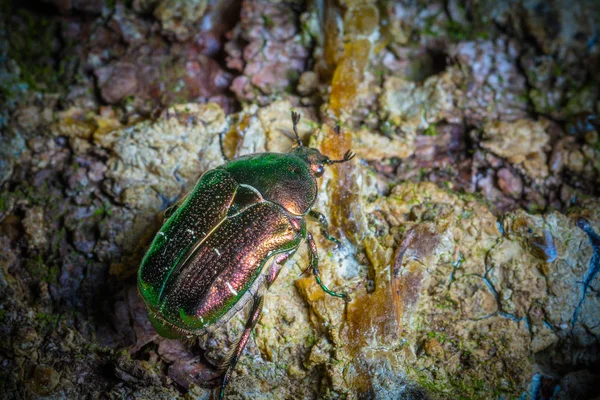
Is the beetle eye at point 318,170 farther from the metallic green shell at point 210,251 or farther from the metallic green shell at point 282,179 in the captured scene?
the metallic green shell at point 210,251

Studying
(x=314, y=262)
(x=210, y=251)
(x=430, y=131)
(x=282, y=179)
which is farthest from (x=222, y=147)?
(x=430, y=131)

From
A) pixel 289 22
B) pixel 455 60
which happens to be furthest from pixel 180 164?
pixel 455 60

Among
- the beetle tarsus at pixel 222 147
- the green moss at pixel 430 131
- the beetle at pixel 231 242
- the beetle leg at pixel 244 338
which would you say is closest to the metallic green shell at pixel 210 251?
the beetle at pixel 231 242

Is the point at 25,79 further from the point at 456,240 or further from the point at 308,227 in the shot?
the point at 456,240

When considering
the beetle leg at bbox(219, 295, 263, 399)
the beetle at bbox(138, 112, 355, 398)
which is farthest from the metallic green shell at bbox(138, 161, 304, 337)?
the beetle leg at bbox(219, 295, 263, 399)

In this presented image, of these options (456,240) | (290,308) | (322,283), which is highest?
(456,240)

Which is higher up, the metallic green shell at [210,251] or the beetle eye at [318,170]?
the beetle eye at [318,170]

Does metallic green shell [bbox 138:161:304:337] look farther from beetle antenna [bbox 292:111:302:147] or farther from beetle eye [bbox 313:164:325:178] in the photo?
beetle antenna [bbox 292:111:302:147]
